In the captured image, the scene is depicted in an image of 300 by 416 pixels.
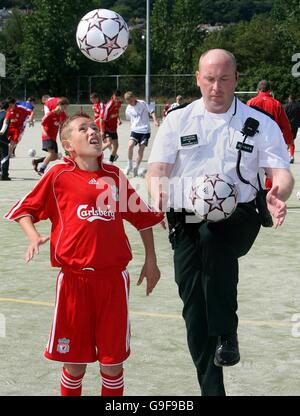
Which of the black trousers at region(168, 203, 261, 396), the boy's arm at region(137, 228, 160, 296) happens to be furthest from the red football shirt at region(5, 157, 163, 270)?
the black trousers at region(168, 203, 261, 396)

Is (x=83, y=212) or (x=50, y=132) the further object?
(x=50, y=132)

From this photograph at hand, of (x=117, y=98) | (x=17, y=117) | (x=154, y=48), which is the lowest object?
(x=154, y=48)

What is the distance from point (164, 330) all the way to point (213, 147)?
221cm

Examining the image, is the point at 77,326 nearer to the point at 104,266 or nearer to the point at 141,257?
the point at 104,266

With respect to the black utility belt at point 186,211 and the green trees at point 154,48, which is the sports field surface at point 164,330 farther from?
the green trees at point 154,48

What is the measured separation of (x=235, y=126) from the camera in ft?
14.9

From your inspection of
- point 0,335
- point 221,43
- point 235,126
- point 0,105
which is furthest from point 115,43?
point 221,43

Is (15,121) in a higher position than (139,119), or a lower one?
lower

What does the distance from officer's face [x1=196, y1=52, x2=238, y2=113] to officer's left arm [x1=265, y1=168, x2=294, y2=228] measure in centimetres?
47

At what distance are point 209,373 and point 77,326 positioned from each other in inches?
33.1

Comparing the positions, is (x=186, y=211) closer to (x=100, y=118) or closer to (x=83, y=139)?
(x=83, y=139)

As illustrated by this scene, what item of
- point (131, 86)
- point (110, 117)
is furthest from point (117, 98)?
point (131, 86)

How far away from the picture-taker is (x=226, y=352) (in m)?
4.41

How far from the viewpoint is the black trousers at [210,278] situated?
14.6 feet
